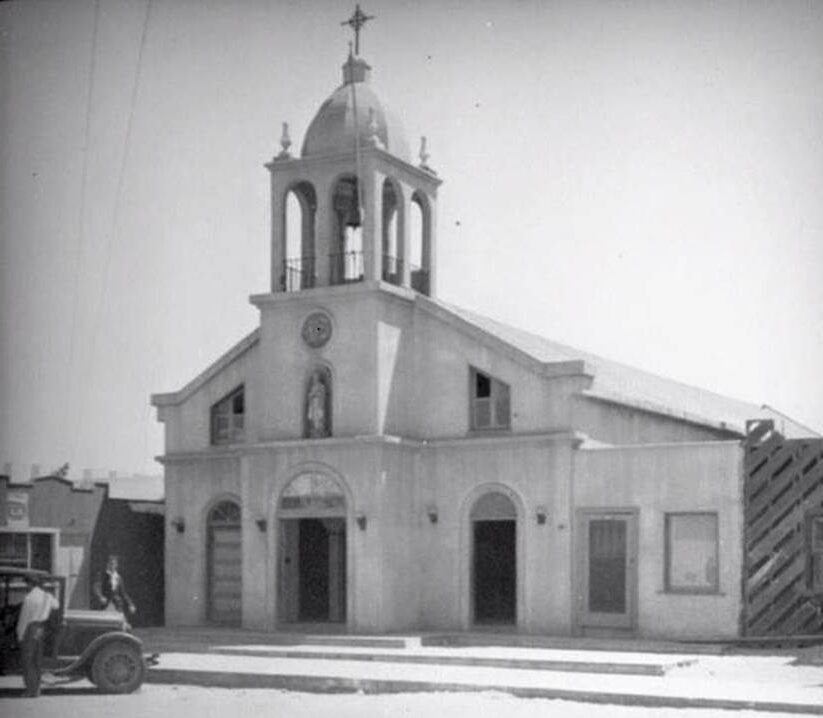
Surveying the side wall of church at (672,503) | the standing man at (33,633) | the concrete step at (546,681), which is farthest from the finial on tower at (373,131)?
the standing man at (33,633)

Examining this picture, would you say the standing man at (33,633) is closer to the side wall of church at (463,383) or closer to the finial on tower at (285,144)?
the side wall of church at (463,383)

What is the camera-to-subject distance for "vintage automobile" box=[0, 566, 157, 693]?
67.2 ft

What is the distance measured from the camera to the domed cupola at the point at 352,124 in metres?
30.5

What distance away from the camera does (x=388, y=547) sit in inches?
1158

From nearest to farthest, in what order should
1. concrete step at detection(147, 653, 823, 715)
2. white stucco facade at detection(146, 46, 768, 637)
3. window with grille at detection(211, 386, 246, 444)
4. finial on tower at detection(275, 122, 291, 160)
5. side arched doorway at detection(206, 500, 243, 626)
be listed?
concrete step at detection(147, 653, 823, 715) → white stucco facade at detection(146, 46, 768, 637) → finial on tower at detection(275, 122, 291, 160) → side arched doorway at detection(206, 500, 243, 626) → window with grille at detection(211, 386, 246, 444)

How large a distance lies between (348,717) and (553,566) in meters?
10.6

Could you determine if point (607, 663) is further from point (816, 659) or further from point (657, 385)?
point (657, 385)

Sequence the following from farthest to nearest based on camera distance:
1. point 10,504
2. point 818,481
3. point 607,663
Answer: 1. point 10,504
2. point 818,481
3. point 607,663

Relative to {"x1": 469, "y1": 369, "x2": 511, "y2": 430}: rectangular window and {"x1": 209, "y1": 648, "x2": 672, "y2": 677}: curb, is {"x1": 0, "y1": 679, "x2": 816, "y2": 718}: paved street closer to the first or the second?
{"x1": 209, "y1": 648, "x2": 672, "y2": 677}: curb

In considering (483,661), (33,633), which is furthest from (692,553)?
(33,633)

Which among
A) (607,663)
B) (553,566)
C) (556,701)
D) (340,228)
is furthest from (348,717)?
(340,228)

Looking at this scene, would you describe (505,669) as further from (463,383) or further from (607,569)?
(463,383)

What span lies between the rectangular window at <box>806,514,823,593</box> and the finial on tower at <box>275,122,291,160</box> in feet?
41.5

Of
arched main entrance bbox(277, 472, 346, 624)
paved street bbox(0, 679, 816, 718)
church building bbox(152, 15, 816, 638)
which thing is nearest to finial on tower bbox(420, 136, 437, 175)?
church building bbox(152, 15, 816, 638)
